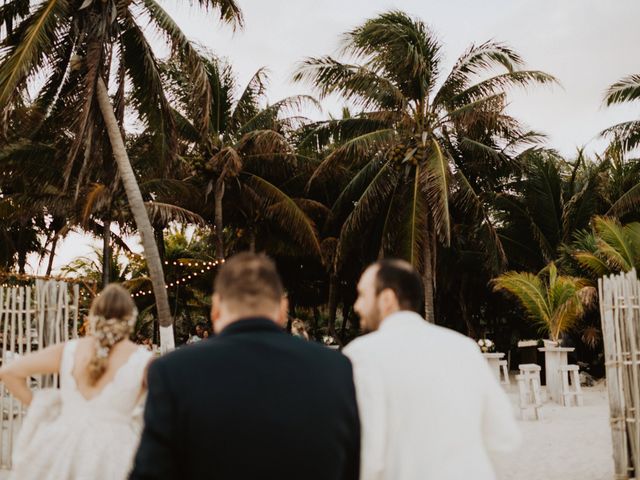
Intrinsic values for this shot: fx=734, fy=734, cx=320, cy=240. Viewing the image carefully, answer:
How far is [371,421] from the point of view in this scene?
2.72 meters

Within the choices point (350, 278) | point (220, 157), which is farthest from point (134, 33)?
point (350, 278)

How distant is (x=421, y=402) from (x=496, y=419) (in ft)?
1.18

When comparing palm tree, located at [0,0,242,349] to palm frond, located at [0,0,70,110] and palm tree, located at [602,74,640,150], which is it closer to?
palm frond, located at [0,0,70,110]

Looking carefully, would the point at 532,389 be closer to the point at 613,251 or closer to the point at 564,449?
the point at 564,449

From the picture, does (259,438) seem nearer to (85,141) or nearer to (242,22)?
(85,141)

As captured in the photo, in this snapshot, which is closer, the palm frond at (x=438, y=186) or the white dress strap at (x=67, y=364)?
the white dress strap at (x=67, y=364)

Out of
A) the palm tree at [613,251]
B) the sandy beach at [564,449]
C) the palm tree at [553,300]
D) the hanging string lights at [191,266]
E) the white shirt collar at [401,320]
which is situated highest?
the hanging string lights at [191,266]

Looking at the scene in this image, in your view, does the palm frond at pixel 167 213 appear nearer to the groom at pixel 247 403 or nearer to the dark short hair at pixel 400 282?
the dark short hair at pixel 400 282

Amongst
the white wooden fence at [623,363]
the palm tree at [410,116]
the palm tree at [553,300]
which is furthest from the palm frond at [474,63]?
the white wooden fence at [623,363]

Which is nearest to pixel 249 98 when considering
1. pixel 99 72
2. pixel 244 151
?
pixel 244 151

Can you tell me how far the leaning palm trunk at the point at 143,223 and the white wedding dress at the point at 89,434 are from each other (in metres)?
8.92

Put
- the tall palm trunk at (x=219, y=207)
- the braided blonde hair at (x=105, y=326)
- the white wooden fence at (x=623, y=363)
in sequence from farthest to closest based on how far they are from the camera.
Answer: the tall palm trunk at (x=219, y=207), the white wooden fence at (x=623, y=363), the braided blonde hair at (x=105, y=326)

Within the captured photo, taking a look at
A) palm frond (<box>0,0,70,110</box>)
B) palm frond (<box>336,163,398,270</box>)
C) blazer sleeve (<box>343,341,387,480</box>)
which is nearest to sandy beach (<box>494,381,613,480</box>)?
blazer sleeve (<box>343,341,387,480</box>)

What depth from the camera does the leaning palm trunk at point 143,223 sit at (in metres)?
12.9
